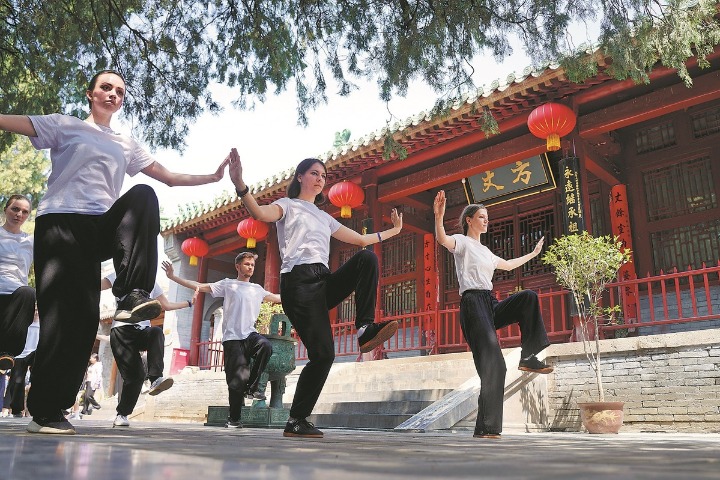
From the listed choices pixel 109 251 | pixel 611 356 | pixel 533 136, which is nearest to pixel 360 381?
pixel 611 356

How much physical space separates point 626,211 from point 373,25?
5.42m

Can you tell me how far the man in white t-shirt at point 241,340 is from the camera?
5.15 meters

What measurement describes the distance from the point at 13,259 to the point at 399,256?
796cm

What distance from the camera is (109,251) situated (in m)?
2.59

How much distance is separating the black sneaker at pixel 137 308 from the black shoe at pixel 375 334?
1129mm

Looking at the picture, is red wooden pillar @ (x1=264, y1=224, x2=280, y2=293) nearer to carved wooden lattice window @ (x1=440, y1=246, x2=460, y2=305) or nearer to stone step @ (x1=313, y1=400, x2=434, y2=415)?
carved wooden lattice window @ (x1=440, y1=246, x2=460, y2=305)

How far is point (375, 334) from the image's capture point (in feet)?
10.2

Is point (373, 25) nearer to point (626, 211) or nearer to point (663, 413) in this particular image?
point (663, 413)

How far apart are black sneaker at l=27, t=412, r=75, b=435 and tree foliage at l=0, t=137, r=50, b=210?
1564 cm

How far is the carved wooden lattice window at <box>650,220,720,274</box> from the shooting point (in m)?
7.85

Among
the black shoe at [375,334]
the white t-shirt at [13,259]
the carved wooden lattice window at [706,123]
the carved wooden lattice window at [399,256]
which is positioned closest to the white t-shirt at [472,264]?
the black shoe at [375,334]

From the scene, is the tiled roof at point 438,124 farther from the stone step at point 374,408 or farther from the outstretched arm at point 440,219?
the stone step at point 374,408

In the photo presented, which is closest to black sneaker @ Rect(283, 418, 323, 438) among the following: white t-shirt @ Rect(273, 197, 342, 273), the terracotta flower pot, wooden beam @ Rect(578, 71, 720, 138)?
white t-shirt @ Rect(273, 197, 342, 273)

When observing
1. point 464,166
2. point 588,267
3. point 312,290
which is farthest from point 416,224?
point 312,290
